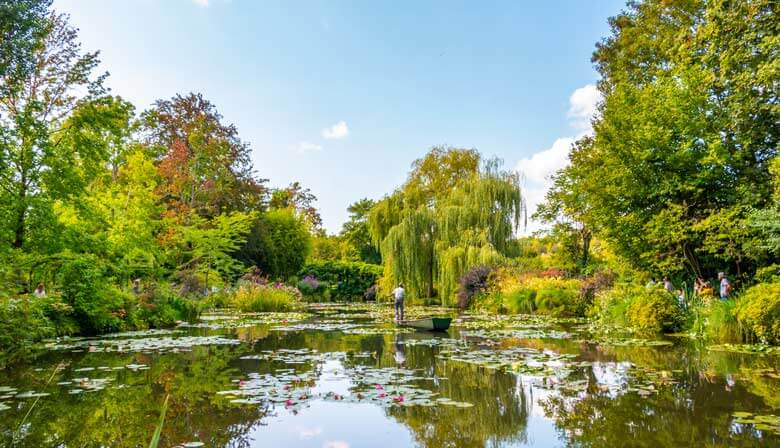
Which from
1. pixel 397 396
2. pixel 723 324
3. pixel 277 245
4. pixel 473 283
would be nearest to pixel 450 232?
pixel 473 283

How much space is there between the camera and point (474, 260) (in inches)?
859

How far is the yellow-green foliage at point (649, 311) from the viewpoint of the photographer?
11695 mm

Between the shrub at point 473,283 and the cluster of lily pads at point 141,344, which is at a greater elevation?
the shrub at point 473,283

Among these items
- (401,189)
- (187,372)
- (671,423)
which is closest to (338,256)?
(401,189)

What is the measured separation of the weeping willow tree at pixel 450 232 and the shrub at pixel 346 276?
11462mm

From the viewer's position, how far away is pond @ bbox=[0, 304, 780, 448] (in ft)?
13.4

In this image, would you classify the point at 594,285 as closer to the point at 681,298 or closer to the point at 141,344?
the point at 681,298

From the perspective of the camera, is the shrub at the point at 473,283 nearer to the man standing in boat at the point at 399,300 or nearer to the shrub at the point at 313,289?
the man standing in boat at the point at 399,300

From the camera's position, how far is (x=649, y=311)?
1181 centimetres

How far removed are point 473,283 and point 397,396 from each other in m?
16.4

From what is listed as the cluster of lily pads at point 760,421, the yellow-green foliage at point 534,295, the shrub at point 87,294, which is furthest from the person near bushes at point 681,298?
the shrub at point 87,294

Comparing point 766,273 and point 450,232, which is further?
Result: point 450,232

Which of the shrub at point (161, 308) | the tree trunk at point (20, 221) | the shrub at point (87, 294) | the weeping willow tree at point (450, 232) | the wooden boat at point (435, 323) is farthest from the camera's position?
the weeping willow tree at point (450, 232)

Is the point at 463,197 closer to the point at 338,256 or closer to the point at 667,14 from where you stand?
the point at 667,14
